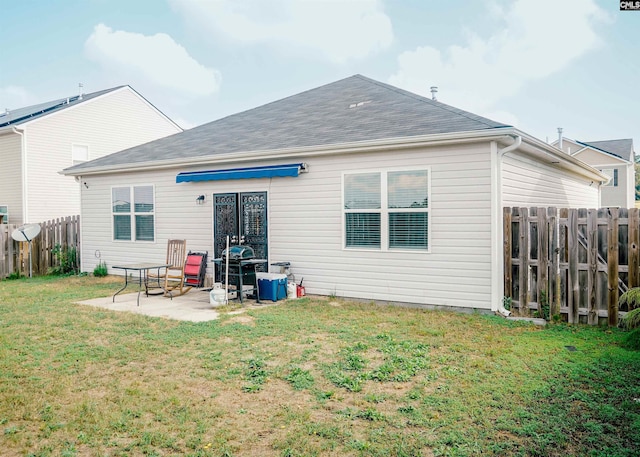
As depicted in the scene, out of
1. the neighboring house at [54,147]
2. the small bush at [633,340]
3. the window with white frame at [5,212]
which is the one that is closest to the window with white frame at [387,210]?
the small bush at [633,340]

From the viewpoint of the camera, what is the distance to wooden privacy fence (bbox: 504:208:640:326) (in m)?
6.24

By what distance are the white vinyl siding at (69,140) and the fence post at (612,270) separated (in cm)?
1618

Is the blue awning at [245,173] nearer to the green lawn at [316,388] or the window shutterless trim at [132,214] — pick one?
the window shutterless trim at [132,214]

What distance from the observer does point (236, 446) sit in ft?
9.77

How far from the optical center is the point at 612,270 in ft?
20.5

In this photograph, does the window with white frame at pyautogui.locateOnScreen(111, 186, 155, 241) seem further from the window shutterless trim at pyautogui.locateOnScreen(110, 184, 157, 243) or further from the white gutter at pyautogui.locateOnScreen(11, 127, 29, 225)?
the white gutter at pyautogui.locateOnScreen(11, 127, 29, 225)

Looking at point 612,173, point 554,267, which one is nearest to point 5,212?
point 554,267

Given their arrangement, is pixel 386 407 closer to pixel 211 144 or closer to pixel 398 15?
pixel 211 144

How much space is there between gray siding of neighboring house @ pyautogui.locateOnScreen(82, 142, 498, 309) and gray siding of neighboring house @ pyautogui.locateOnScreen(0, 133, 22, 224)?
7130mm

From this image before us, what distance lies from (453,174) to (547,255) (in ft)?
5.91

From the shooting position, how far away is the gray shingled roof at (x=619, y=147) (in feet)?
94.2

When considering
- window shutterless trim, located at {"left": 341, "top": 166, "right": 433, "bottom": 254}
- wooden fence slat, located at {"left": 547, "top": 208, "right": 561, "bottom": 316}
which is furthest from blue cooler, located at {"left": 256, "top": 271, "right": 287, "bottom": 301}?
wooden fence slat, located at {"left": 547, "top": 208, "right": 561, "bottom": 316}

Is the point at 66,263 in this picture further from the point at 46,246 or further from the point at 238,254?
the point at 238,254

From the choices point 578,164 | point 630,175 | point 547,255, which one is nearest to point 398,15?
point 578,164
